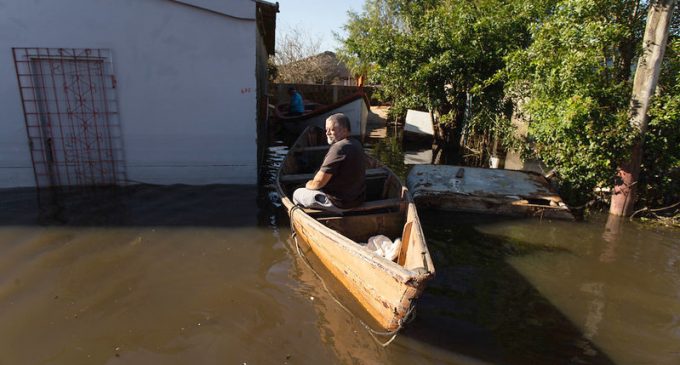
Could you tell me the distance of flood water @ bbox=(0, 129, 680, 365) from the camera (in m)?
3.71

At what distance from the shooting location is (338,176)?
5.00 metres

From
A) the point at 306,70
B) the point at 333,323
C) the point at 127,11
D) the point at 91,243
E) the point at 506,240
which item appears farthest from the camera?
the point at 306,70

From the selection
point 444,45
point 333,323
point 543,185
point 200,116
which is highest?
point 444,45

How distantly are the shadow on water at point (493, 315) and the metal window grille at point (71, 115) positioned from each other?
6.08 metres

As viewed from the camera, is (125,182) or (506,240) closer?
(506,240)

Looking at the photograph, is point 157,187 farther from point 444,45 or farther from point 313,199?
point 444,45

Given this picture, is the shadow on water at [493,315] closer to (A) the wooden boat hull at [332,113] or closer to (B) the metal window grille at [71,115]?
(B) the metal window grille at [71,115]

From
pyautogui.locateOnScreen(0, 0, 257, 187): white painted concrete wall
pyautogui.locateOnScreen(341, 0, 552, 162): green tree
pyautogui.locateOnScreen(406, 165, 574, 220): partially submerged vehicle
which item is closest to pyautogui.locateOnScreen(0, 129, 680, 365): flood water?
pyautogui.locateOnScreen(406, 165, 574, 220): partially submerged vehicle

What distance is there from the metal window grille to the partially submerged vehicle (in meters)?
5.66

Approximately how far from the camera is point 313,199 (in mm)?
5078

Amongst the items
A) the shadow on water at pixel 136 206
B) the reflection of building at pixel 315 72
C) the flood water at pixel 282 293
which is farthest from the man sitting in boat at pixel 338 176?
the reflection of building at pixel 315 72

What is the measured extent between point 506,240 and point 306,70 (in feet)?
83.1

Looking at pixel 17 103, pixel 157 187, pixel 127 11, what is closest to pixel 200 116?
pixel 157 187

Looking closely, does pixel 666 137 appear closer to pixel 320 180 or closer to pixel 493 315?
pixel 493 315
